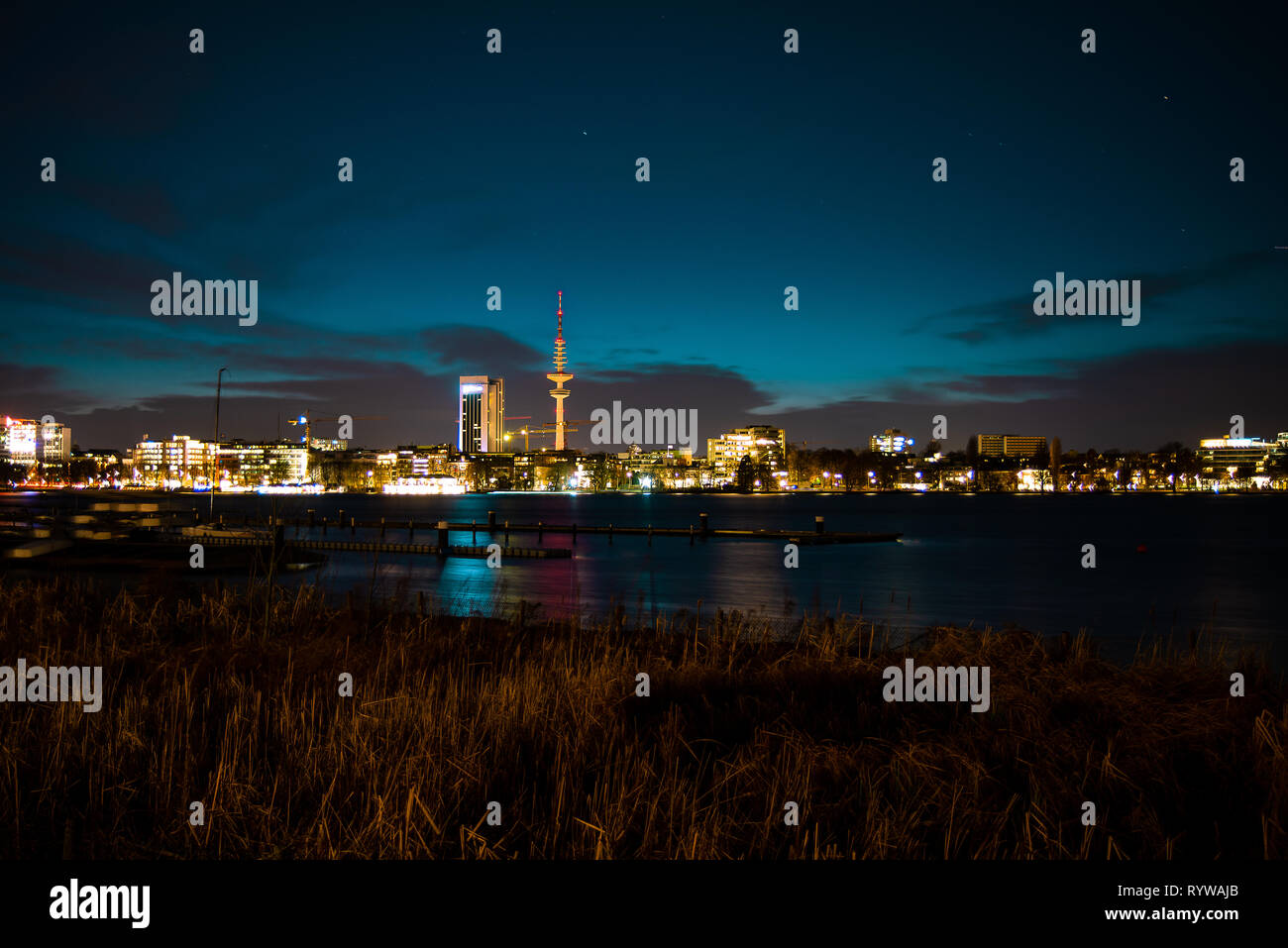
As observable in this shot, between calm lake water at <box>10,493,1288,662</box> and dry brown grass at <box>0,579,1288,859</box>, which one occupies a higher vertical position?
dry brown grass at <box>0,579,1288,859</box>

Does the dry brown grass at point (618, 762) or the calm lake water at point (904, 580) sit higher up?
the dry brown grass at point (618, 762)

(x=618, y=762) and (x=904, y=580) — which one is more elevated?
(x=618, y=762)

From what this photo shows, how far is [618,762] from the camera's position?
5.48 metres

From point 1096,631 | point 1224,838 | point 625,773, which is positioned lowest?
point 1096,631

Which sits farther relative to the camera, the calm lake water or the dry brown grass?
the calm lake water

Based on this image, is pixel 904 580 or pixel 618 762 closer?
pixel 618 762

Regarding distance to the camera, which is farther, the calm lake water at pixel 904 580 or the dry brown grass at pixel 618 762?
the calm lake water at pixel 904 580

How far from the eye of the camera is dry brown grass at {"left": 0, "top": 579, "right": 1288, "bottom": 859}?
467 centimetres

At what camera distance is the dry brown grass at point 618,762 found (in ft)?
15.3
